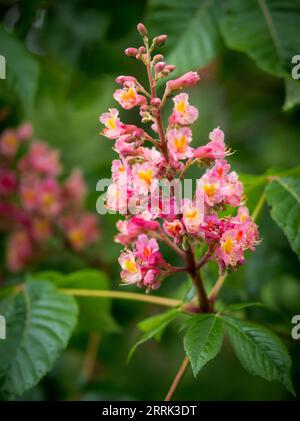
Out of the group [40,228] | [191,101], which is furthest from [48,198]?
[191,101]

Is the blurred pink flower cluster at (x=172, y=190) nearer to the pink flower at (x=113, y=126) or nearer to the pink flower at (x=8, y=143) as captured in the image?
the pink flower at (x=113, y=126)

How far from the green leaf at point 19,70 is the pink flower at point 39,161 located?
70cm

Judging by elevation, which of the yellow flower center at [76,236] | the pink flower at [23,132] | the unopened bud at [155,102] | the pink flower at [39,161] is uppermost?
the pink flower at [23,132]

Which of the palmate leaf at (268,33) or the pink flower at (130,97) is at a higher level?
the palmate leaf at (268,33)

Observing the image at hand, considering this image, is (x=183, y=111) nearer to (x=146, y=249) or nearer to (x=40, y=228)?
(x=146, y=249)

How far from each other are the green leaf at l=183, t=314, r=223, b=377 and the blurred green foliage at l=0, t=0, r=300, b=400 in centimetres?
38

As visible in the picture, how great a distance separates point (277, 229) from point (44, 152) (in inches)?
60.5

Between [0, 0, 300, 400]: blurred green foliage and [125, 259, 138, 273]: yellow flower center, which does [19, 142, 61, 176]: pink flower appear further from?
[125, 259, 138, 273]: yellow flower center

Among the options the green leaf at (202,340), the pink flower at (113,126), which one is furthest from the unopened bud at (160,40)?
the green leaf at (202,340)

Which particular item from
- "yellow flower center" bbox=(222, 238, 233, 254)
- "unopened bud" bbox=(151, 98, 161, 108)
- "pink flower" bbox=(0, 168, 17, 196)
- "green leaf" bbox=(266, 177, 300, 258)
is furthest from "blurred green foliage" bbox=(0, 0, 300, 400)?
"unopened bud" bbox=(151, 98, 161, 108)

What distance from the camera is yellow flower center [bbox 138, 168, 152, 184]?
5.57 ft

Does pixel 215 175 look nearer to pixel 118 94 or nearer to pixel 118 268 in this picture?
pixel 118 94

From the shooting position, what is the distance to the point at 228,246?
68.9 inches

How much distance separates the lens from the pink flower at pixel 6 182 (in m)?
3.37
